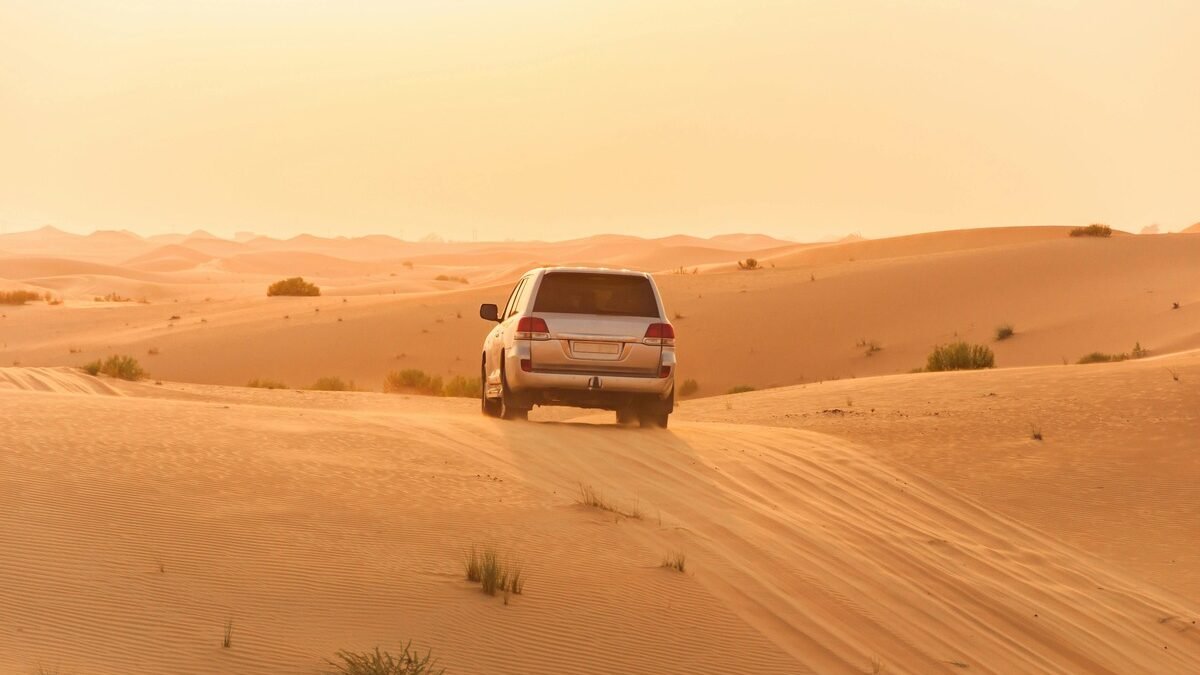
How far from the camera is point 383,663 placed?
271 inches

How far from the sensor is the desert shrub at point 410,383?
3158cm

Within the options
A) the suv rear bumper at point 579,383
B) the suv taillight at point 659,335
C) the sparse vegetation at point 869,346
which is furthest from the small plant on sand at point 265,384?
the suv taillight at point 659,335

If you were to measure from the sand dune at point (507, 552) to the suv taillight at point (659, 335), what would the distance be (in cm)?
126

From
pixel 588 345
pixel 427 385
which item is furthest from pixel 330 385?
pixel 588 345

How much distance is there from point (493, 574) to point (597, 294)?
739cm

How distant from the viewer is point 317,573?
830 cm

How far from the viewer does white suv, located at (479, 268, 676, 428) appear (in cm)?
1466

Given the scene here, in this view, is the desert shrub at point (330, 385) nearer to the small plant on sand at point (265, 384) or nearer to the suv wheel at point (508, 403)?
the small plant on sand at point (265, 384)

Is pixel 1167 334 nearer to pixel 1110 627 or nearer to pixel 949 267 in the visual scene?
pixel 949 267

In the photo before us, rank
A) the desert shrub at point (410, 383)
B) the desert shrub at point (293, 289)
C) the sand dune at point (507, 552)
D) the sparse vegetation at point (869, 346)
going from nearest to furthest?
1. the sand dune at point (507, 552)
2. the desert shrub at point (410, 383)
3. the sparse vegetation at point (869, 346)
4. the desert shrub at point (293, 289)

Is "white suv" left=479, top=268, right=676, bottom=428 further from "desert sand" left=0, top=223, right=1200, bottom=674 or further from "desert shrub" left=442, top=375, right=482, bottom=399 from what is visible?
"desert shrub" left=442, top=375, right=482, bottom=399

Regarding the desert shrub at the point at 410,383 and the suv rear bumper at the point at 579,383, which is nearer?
the suv rear bumper at the point at 579,383

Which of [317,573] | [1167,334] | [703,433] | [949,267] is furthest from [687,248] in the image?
[317,573]

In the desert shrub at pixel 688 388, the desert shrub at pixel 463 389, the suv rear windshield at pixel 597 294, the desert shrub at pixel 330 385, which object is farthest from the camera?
the desert shrub at pixel 688 388
